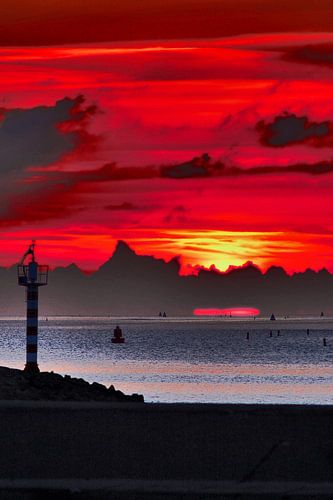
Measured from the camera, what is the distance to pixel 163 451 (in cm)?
1174

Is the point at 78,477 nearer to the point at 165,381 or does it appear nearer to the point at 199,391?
the point at 199,391

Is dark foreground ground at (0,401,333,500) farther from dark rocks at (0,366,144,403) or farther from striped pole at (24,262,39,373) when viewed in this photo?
striped pole at (24,262,39,373)

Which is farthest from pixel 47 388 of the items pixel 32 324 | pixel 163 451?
pixel 163 451

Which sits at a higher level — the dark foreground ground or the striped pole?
the striped pole

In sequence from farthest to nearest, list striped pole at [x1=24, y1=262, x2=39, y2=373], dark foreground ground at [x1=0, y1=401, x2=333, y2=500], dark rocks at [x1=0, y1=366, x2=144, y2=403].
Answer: striped pole at [x1=24, y1=262, x2=39, y2=373] < dark rocks at [x1=0, y1=366, x2=144, y2=403] < dark foreground ground at [x1=0, y1=401, x2=333, y2=500]

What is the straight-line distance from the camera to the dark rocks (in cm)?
3298

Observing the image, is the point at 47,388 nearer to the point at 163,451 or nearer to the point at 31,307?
the point at 31,307

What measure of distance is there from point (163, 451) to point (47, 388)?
26.7 m

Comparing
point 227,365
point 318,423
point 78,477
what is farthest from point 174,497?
point 227,365

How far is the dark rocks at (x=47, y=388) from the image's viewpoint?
3298 centimetres

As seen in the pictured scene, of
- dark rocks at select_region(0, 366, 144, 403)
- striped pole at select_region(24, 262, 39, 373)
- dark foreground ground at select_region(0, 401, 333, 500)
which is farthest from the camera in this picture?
striped pole at select_region(24, 262, 39, 373)

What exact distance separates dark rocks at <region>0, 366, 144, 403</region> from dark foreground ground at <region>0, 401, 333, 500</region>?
18.6 m

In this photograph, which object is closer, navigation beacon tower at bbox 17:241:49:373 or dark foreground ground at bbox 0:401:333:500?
dark foreground ground at bbox 0:401:333:500

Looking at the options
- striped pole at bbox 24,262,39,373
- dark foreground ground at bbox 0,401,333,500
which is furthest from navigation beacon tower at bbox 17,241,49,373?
dark foreground ground at bbox 0,401,333,500
